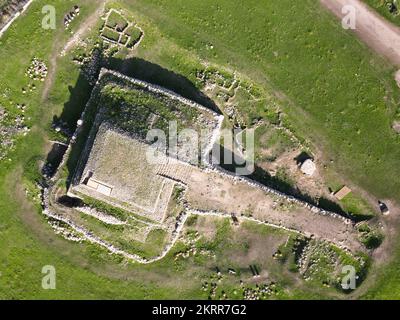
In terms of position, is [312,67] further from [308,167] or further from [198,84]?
[198,84]

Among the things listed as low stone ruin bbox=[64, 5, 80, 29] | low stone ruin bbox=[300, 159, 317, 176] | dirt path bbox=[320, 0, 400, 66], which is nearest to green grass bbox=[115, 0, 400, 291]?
dirt path bbox=[320, 0, 400, 66]


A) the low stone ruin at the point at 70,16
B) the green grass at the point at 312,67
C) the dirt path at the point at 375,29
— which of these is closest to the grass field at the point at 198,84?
the green grass at the point at 312,67

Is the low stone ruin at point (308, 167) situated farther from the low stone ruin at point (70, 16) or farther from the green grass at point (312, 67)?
the low stone ruin at point (70, 16)

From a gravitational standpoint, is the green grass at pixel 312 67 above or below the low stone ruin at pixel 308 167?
above

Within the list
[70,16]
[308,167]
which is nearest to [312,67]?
[308,167]

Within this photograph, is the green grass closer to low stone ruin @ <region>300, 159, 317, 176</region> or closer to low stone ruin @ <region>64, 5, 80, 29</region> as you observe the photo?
low stone ruin @ <region>300, 159, 317, 176</region>

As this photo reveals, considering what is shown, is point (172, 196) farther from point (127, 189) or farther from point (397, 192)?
point (397, 192)

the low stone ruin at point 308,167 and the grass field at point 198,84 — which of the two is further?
the grass field at point 198,84
